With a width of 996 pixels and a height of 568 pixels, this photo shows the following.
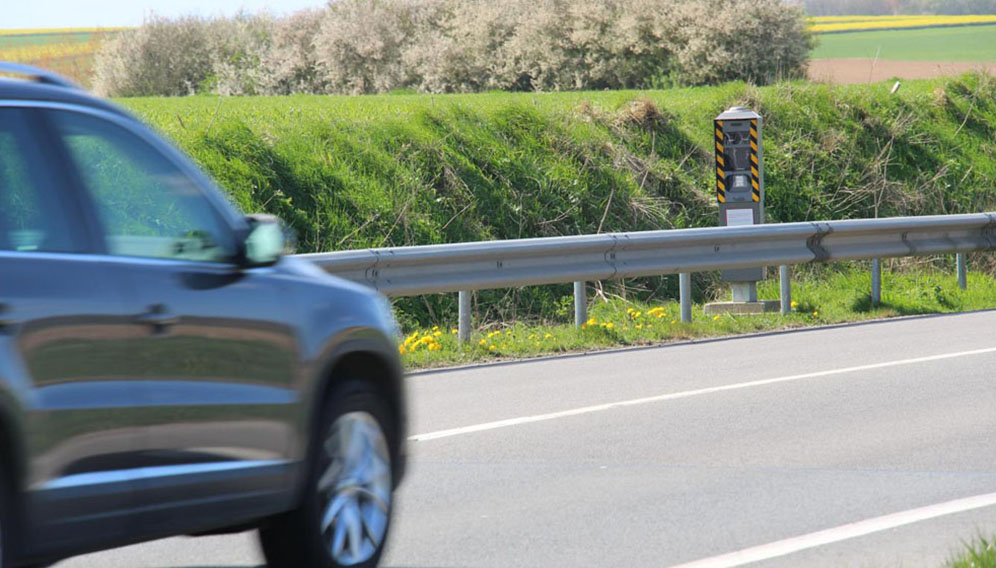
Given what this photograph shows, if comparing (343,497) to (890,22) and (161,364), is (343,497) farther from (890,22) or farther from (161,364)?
(890,22)

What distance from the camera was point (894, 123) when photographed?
2630 cm

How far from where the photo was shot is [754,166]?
17.0 meters

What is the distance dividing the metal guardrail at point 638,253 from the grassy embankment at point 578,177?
1.80 feet

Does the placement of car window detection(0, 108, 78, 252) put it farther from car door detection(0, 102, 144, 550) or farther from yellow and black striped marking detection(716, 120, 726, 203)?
yellow and black striped marking detection(716, 120, 726, 203)

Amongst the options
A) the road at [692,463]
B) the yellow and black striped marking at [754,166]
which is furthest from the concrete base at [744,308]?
the road at [692,463]

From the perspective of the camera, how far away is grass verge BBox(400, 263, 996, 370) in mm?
12906

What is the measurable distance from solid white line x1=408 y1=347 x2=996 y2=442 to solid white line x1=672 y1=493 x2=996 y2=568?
2484 mm

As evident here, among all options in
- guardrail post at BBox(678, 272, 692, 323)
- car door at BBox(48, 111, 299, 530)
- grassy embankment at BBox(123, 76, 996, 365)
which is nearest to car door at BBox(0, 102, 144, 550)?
car door at BBox(48, 111, 299, 530)

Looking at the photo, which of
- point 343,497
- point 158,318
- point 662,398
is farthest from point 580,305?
point 158,318

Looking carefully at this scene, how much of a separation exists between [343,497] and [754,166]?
12225mm

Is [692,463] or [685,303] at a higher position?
[692,463]

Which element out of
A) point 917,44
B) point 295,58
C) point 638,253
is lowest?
point 917,44

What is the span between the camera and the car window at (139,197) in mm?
4504

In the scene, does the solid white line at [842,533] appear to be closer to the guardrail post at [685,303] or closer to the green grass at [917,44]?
the guardrail post at [685,303]
